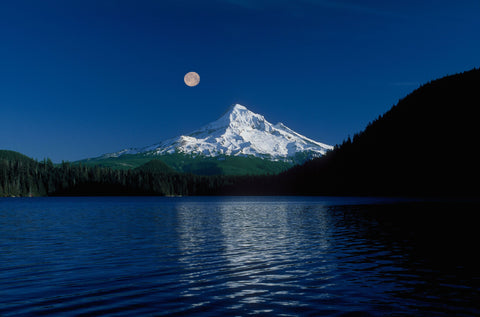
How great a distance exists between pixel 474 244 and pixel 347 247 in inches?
540

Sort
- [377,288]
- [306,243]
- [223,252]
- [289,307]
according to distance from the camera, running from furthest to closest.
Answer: [306,243] → [223,252] → [377,288] → [289,307]

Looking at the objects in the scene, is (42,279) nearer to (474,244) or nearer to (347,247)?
(347,247)

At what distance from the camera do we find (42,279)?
24.1m

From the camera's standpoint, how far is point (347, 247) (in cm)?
3844

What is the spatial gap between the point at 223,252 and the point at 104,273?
11.9 metres

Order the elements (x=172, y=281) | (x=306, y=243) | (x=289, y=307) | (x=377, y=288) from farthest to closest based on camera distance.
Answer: (x=306, y=243) < (x=172, y=281) < (x=377, y=288) < (x=289, y=307)

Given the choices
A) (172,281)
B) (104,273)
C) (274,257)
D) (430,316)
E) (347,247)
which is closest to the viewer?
(430,316)

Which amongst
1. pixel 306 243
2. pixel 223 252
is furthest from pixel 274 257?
pixel 306 243

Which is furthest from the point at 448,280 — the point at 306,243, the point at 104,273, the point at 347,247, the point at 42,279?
the point at 42,279

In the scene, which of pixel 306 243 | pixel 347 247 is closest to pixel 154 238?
pixel 306 243

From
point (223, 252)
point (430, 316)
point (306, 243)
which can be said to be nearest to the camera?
point (430, 316)

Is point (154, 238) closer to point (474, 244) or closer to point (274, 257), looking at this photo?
point (274, 257)

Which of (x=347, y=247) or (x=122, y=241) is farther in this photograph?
(x=122, y=241)

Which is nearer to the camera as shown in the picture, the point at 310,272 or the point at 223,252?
the point at 310,272
